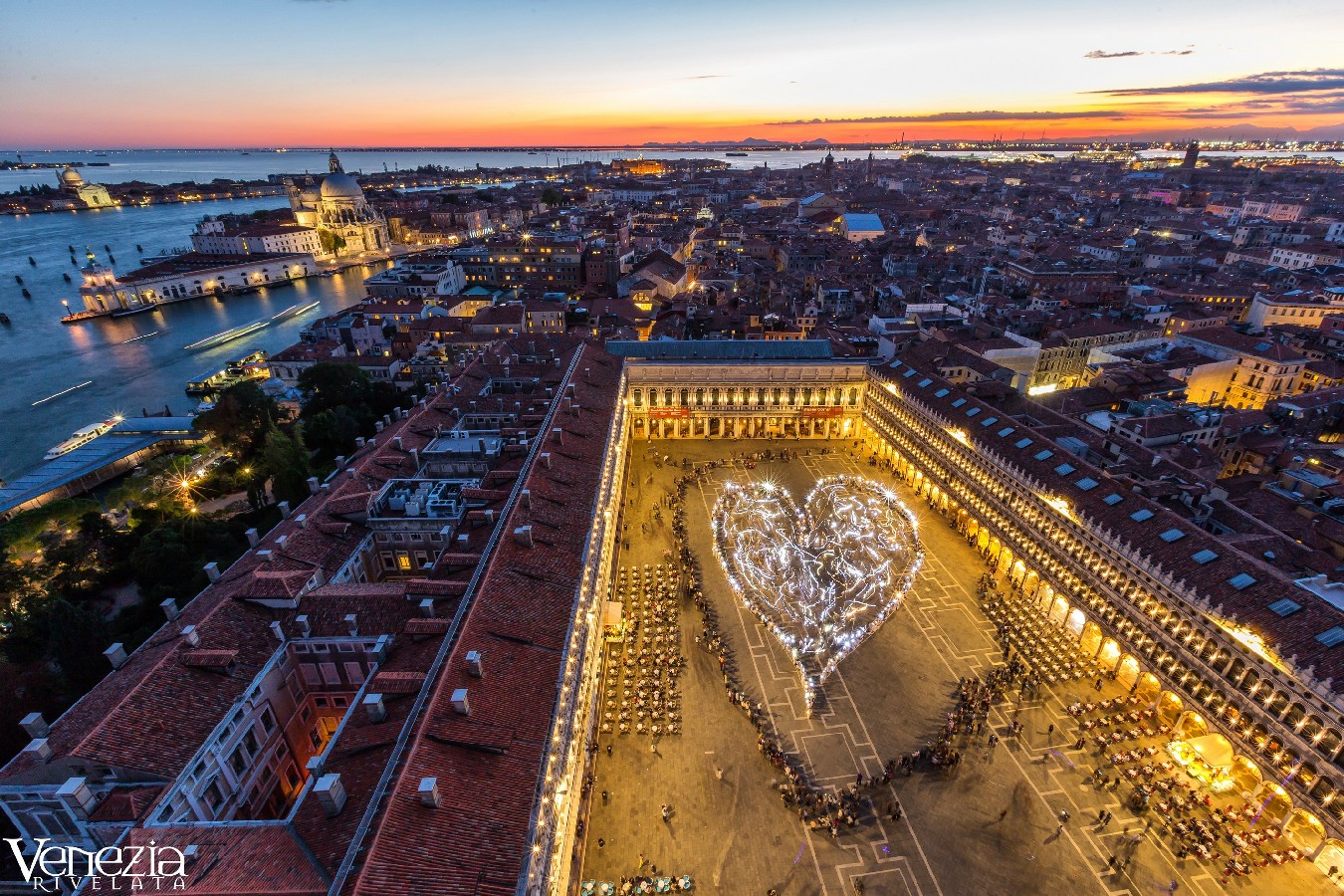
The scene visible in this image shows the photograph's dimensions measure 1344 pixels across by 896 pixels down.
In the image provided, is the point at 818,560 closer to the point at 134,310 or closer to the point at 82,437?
the point at 82,437

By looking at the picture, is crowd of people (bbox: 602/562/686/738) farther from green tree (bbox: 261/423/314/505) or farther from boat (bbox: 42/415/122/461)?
boat (bbox: 42/415/122/461)

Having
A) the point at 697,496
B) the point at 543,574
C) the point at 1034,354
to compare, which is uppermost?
the point at 543,574

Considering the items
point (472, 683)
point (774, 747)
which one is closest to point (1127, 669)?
point (774, 747)

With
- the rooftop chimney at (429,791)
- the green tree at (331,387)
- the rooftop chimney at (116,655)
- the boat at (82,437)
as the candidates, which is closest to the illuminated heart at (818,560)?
the rooftop chimney at (429,791)

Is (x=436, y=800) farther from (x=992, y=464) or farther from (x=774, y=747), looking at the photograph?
(x=992, y=464)

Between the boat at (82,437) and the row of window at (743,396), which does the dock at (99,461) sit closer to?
the boat at (82,437)

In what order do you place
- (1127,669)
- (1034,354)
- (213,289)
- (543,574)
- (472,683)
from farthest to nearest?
(213,289) → (1034,354) → (1127,669) → (543,574) → (472,683)

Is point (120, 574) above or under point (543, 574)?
under
